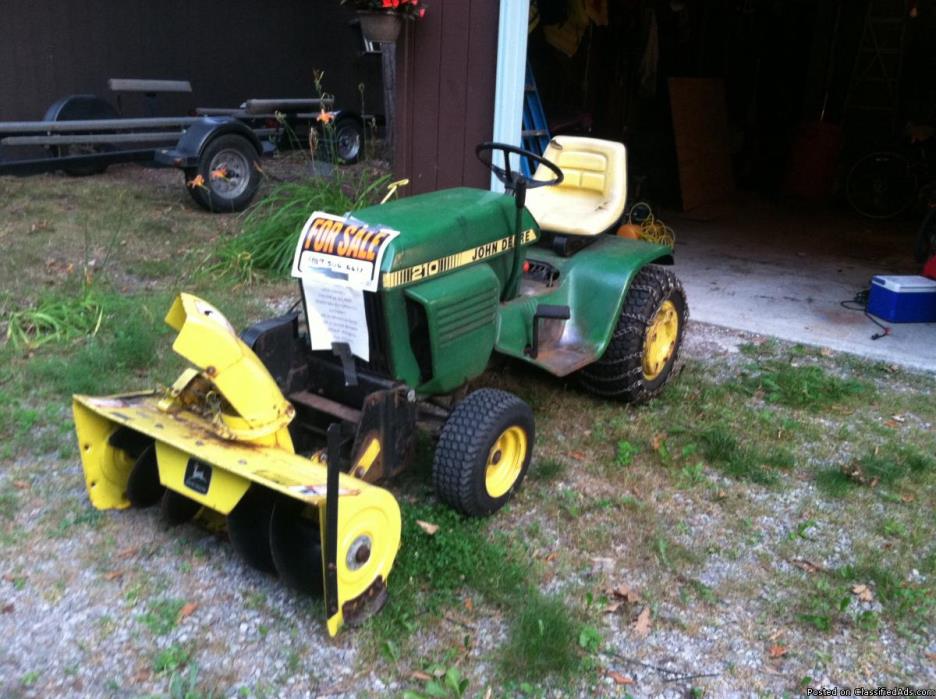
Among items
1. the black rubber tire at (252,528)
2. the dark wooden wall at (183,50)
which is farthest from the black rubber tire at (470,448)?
the dark wooden wall at (183,50)

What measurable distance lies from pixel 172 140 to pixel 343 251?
6198 mm

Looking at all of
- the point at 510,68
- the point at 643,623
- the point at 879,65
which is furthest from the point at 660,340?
the point at 879,65

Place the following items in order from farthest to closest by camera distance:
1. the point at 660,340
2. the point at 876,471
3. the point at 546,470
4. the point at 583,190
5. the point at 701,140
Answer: the point at 701,140, the point at 583,190, the point at 660,340, the point at 876,471, the point at 546,470

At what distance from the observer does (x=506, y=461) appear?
326cm

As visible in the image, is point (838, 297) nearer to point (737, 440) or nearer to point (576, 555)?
point (737, 440)

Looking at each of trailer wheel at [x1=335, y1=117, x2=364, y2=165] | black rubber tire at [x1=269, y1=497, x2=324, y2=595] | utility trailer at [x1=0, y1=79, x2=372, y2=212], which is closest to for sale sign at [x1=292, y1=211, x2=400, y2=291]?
black rubber tire at [x1=269, y1=497, x2=324, y2=595]

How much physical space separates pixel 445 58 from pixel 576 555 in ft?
13.1

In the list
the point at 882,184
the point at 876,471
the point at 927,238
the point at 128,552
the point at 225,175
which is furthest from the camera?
the point at 882,184

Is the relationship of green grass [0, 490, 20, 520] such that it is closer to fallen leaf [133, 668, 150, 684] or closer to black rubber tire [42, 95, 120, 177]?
fallen leaf [133, 668, 150, 684]

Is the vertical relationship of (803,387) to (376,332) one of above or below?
below

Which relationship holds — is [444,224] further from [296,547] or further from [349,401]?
[296,547]

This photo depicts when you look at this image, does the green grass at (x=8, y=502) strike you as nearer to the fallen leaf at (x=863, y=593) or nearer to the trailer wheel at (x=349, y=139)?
the fallen leaf at (x=863, y=593)

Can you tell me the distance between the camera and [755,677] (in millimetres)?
2516

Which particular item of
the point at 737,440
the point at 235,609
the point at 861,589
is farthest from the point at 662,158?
the point at 235,609
